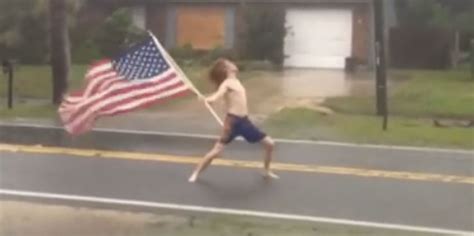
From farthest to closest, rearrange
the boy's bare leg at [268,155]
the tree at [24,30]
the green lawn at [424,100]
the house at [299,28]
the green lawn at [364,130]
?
the house at [299,28] < the tree at [24,30] < the green lawn at [424,100] < the green lawn at [364,130] < the boy's bare leg at [268,155]

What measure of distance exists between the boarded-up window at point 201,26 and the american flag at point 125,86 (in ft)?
74.3

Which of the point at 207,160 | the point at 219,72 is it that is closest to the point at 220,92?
the point at 219,72

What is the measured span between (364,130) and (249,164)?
4243 mm

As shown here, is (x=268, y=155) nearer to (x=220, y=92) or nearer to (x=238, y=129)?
(x=238, y=129)

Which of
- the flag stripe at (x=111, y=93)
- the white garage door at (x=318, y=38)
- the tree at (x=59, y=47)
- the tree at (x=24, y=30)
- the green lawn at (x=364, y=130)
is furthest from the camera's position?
the white garage door at (x=318, y=38)

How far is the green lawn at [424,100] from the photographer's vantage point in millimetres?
18594

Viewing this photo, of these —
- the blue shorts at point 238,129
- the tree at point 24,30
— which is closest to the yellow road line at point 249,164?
the blue shorts at point 238,129

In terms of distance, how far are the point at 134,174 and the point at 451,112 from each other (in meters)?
8.95

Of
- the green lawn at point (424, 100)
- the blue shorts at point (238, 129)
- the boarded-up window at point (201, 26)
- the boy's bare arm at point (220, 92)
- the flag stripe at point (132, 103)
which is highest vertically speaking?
the boarded-up window at point (201, 26)

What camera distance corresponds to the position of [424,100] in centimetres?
2045

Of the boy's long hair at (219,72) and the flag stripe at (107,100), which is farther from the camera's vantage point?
the flag stripe at (107,100)

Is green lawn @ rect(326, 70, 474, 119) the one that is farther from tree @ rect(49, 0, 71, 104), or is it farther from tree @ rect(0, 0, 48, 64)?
tree @ rect(0, 0, 48, 64)

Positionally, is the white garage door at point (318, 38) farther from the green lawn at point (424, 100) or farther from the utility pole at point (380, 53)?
the utility pole at point (380, 53)

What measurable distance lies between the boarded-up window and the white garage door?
8.20 feet
